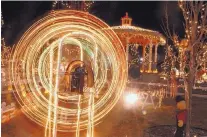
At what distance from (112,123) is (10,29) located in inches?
1272

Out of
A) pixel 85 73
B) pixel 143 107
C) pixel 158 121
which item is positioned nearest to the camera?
pixel 85 73

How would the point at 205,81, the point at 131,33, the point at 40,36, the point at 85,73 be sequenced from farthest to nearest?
the point at 205,81 → the point at 131,33 → the point at 40,36 → the point at 85,73

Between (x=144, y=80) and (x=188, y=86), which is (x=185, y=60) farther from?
(x=144, y=80)

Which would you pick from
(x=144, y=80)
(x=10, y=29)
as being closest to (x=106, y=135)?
(x=144, y=80)

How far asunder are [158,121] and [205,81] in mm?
18827

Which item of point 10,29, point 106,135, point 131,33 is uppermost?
point 10,29

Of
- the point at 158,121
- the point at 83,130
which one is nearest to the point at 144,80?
the point at 158,121

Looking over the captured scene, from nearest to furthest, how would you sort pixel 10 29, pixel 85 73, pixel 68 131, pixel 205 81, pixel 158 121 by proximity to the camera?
pixel 85 73, pixel 68 131, pixel 158 121, pixel 205 81, pixel 10 29

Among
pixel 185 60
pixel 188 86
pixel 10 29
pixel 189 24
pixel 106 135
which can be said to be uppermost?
pixel 10 29

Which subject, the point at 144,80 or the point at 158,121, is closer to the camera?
the point at 158,121

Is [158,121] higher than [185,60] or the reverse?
the reverse

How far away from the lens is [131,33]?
83.3 feet

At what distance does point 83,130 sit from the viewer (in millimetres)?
9695

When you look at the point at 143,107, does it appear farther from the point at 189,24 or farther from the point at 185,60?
the point at 189,24
